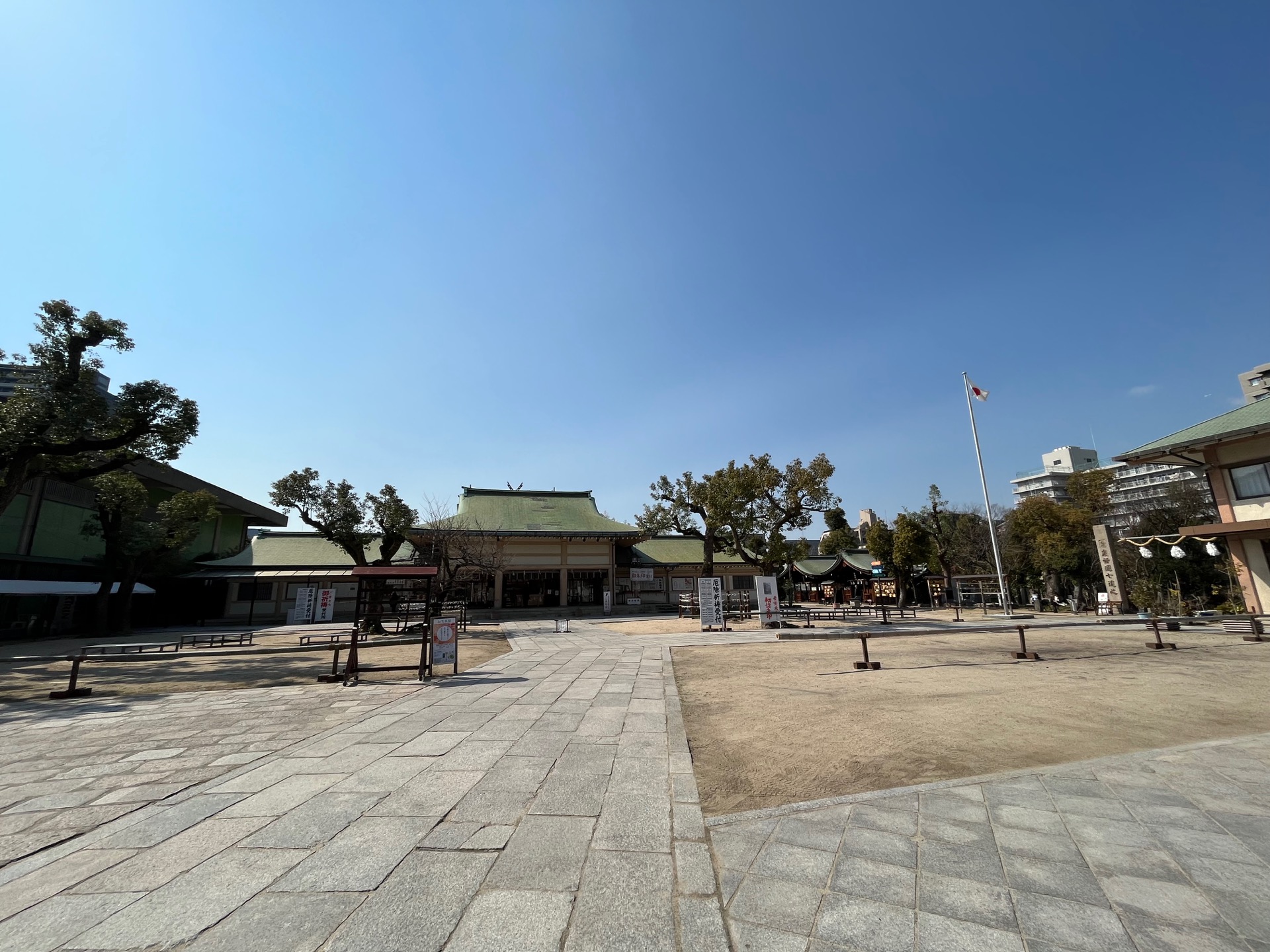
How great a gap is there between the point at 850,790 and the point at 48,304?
20.5m

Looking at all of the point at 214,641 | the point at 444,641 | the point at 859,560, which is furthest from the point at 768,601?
the point at 859,560

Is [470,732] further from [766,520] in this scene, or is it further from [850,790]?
[766,520]

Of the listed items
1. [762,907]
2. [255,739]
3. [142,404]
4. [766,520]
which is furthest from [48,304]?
[766,520]

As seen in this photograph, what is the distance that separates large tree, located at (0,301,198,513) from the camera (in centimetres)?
1319

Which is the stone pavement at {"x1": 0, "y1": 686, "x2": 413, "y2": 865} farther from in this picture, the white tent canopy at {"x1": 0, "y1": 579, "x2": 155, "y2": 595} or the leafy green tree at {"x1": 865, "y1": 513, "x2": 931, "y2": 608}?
the leafy green tree at {"x1": 865, "y1": 513, "x2": 931, "y2": 608}

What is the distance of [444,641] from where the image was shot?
9.77 m

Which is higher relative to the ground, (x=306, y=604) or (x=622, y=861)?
(x=306, y=604)

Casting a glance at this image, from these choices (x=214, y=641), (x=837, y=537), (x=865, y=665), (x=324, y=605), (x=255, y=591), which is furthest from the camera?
(x=837, y=537)

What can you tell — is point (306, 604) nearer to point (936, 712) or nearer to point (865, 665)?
point (865, 665)

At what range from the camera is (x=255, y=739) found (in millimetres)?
5410

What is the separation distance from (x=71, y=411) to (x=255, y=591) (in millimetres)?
15820

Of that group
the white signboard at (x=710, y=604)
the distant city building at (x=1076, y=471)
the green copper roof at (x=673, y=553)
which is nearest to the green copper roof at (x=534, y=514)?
the green copper roof at (x=673, y=553)

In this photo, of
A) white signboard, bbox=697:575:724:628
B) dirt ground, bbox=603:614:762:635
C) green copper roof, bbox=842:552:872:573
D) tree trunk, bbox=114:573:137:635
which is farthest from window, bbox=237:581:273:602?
green copper roof, bbox=842:552:872:573

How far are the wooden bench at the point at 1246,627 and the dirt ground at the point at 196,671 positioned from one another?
1885 cm
